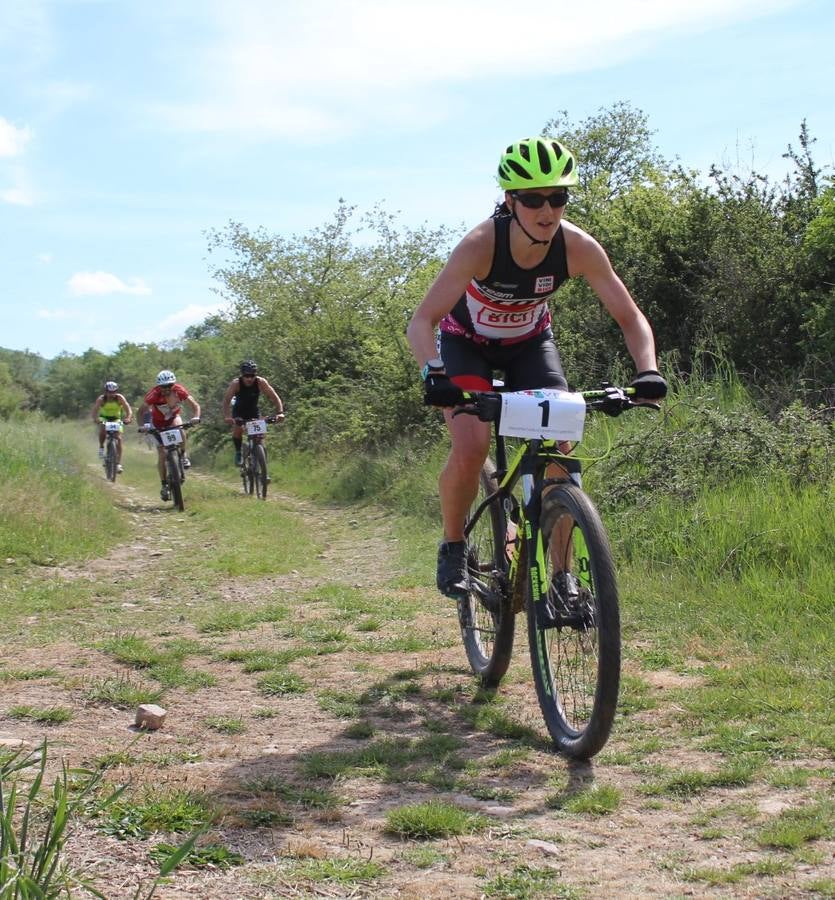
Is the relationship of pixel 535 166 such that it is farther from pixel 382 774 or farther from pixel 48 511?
pixel 48 511

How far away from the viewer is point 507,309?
15.2 feet

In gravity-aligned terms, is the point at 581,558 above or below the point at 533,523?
below

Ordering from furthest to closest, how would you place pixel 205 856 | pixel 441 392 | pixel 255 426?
pixel 255 426 → pixel 441 392 → pixel 205 856

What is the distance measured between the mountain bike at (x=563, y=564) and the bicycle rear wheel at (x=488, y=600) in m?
0.23

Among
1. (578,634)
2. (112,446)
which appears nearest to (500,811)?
(578,634)

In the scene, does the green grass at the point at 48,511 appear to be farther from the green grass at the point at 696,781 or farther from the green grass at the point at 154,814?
the green grass at the point at 696,781

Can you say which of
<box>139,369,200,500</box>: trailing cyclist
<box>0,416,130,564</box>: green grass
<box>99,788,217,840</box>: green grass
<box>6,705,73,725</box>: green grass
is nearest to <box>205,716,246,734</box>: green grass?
<box>6,705,73,725</box>: green grass

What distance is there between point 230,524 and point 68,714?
7695 millimetres

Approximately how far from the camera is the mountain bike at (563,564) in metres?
3.64

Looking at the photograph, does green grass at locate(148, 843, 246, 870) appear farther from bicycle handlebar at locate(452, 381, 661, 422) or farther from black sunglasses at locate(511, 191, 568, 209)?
black sunglasses at locate(511, 191, 568, 209)

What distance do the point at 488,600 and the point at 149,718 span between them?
1.62 m

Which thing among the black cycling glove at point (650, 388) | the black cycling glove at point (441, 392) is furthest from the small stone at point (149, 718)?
the black cycling glove at point (650, 388)

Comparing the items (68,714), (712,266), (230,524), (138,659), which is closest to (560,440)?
(68,714)

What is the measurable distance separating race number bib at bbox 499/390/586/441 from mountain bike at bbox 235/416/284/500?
38.3 ft
